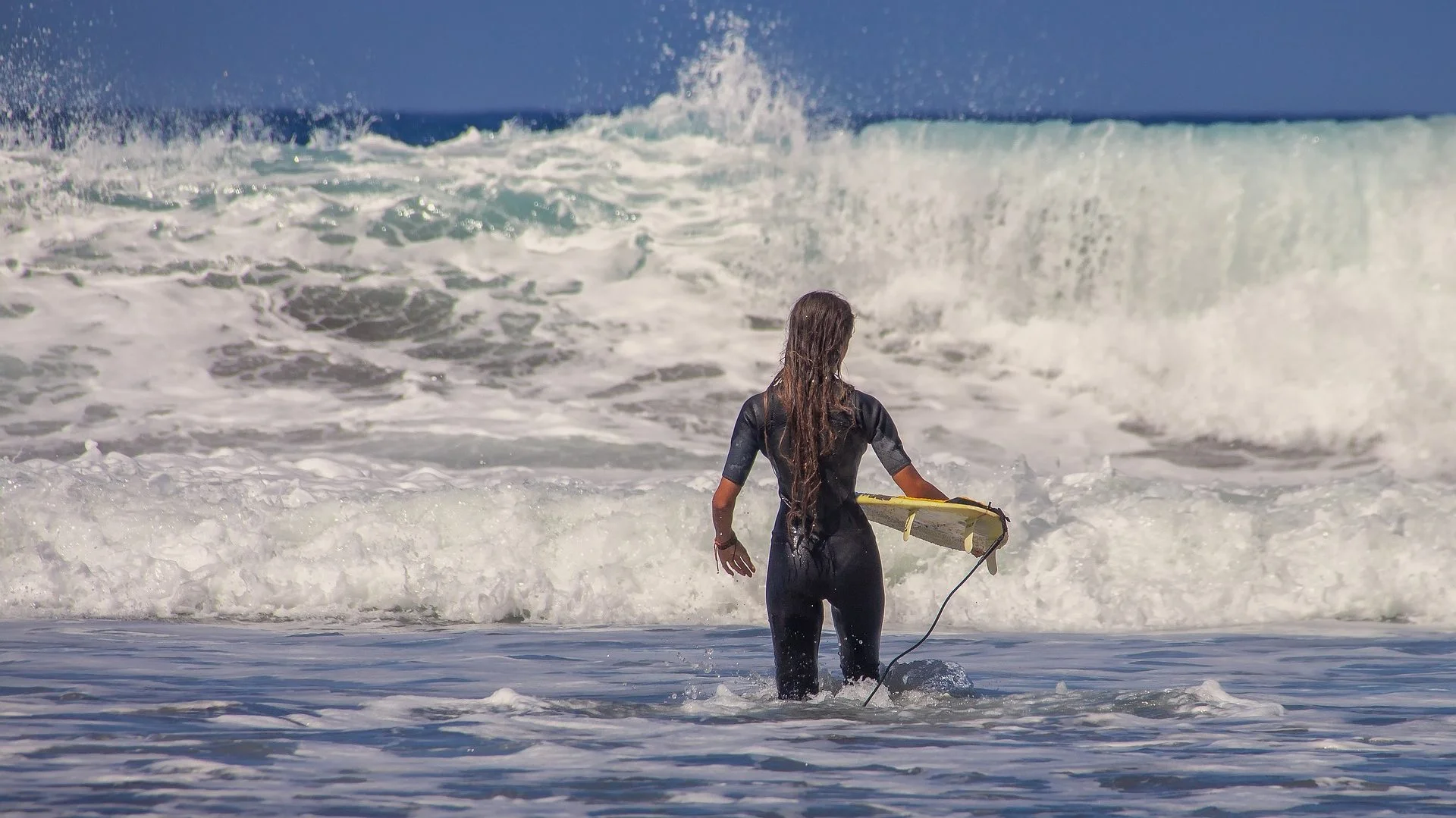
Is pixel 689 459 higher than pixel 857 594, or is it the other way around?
Result: pixel 689 459

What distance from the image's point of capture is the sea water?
5340 mm

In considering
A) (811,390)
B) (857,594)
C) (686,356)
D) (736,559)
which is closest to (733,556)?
(736,559)

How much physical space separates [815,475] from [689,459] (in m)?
7.53

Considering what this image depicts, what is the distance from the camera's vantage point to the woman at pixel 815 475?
551 cm

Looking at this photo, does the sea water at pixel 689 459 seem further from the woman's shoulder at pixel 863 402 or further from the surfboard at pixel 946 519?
the woman's shoulder at pixel 863 402

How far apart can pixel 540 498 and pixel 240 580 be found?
1972 mm

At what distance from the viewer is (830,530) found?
5652 mm

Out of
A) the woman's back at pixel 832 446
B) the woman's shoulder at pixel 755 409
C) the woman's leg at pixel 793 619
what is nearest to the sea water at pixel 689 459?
the woman's leg at pixel 793 619

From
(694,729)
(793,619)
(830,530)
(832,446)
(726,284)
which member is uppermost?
(726,284)

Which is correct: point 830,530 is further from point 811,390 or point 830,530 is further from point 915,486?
point 811,390

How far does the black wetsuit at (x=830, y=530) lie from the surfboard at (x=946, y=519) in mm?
113

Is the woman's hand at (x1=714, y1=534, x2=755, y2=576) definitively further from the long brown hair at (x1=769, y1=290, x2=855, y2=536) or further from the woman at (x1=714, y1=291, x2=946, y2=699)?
the long brown hair at (x1=769, y1=290, x2=855, y2=536)

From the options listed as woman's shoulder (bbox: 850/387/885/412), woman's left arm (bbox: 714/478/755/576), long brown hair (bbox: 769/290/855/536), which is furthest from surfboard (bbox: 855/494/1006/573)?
woman's left arm (bbox: 714/478/755/576)

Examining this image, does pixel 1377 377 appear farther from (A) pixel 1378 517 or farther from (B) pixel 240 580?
(B) pixel 240 580
